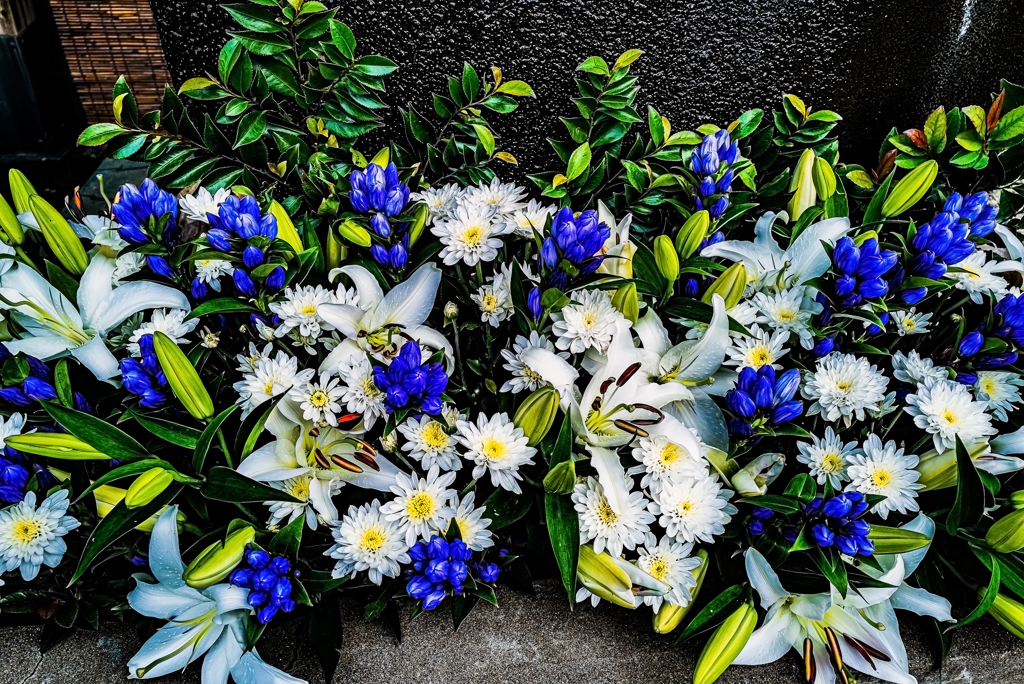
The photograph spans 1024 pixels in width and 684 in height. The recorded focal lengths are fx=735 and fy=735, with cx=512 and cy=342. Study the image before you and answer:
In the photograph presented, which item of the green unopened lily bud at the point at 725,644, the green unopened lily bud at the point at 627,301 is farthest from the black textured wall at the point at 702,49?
the green unopened lily bud at the point at 725,644

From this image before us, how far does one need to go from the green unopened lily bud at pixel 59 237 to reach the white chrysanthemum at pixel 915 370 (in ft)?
3.86

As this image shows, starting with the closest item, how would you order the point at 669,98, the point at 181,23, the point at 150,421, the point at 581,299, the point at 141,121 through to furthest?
1. the point at 150,421
2. the point at 581,299
3. the point at 141,121
4. the point at 181,23
5. the point at 669,98

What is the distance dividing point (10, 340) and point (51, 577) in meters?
0.33

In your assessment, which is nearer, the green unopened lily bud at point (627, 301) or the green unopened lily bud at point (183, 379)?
the green unopened lily bud at point (183, 379)

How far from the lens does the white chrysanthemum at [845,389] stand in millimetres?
959

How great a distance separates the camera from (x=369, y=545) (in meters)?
0.87

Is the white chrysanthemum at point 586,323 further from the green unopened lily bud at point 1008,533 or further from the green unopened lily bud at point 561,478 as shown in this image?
the green unopened lily bud at point 1008,533

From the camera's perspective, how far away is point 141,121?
1.27m

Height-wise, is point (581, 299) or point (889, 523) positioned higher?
point (581, 299)

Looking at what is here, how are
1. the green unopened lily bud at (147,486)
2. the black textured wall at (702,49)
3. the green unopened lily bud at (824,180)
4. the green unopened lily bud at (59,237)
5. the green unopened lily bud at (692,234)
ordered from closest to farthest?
the green unopened lily bud at (147,486) → the green unopened lily bud at (59,237) → the green unopened lily bud at (692,234) → the green unopened lily bud at (824,180) → the black textured wall at (702,49)

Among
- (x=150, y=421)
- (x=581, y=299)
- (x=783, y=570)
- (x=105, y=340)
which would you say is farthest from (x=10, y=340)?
(x=783, y=570)

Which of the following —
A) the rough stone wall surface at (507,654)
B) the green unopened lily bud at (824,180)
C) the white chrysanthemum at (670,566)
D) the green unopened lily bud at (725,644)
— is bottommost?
the rough stone wall surface at (507,654)

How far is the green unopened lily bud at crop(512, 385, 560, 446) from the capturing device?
2.90 ft

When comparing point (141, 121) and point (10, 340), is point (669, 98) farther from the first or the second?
point (10, 340)
